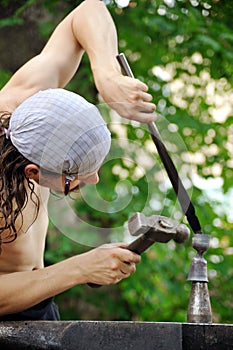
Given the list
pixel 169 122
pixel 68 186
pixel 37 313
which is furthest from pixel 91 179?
pixel 169 122

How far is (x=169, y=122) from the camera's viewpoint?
399cm

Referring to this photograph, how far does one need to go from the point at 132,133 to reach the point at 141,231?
2.15 m

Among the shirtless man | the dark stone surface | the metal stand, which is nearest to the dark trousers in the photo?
the shirtless man

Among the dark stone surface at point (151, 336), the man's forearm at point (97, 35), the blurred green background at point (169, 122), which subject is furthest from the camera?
the blurred green background at point (169, 122)

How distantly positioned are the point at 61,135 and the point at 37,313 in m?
0.58

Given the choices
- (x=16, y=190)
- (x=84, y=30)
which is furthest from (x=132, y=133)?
(x=16, y=190)

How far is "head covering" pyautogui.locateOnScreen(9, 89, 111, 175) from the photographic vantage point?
1927mm

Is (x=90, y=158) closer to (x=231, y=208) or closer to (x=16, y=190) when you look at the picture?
(x=16, y=190)

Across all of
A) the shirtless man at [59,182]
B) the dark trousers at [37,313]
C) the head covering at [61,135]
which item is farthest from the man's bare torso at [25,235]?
the head covering at [61,135]

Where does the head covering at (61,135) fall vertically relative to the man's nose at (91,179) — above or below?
above

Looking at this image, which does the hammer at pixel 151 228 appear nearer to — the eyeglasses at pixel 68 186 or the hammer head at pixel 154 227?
the hammer head at pixel 154 227

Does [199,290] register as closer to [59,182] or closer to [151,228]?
[151,228]

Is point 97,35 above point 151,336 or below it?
above

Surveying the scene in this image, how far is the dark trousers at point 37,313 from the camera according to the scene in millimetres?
2082
